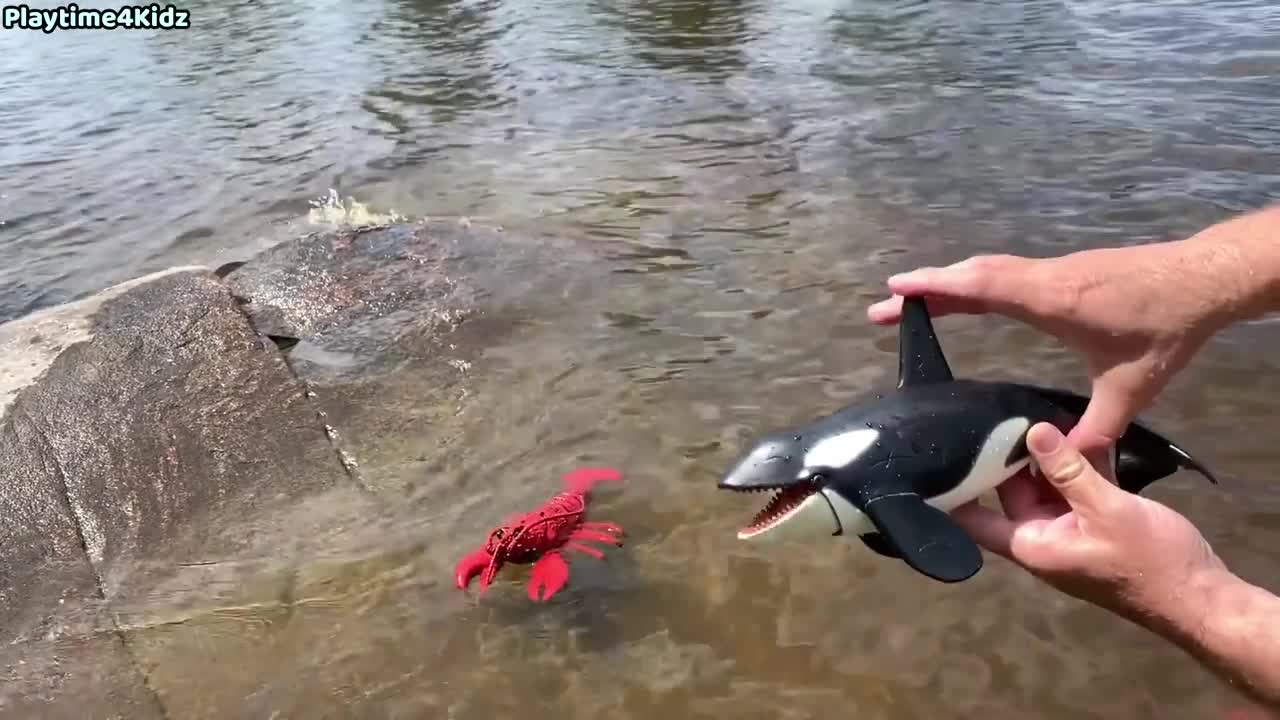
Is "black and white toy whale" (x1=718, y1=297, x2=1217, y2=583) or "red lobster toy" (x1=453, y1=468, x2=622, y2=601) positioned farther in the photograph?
"red lobster toy" (x1=453, y1=468, x2=622, y2=601)

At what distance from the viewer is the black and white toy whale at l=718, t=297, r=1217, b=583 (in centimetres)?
233

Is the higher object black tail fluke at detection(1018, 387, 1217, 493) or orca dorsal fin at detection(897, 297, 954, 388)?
orca dorsal fin at detection(897, 297, 954, 388)

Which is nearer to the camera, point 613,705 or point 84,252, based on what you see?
point 613,705

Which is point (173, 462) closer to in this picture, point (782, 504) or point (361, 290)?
point (361, 290)

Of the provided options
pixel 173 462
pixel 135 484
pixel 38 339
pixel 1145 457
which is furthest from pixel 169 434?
pixel 1145 457

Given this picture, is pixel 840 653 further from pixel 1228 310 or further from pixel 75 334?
pixel 75 334

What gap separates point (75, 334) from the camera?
5.33 metres

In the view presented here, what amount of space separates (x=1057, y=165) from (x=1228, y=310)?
5515 mm

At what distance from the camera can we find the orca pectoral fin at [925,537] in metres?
2.21

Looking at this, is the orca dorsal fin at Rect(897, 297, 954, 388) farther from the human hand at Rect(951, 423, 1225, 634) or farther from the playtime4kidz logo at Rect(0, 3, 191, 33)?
the playtime4kidz logo at Rect(0, 3, 191, 33)

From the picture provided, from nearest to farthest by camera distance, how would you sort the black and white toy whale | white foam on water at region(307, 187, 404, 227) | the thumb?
the thumb
the black and white toy whale
white foam on water at region(307, 187, 404, 227)

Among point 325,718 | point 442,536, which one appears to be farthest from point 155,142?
point 325,718

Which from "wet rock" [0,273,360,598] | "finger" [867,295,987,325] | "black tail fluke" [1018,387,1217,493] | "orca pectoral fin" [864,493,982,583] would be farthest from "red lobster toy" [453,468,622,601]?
"black tail fluke" [1018,387,1217,493]

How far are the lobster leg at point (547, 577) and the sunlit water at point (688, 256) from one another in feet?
0.35
